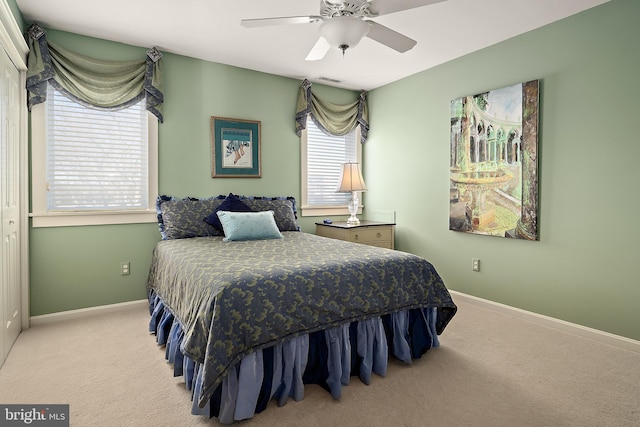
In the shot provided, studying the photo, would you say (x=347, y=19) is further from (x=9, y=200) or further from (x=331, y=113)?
(x=9, y=200)

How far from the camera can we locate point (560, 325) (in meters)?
3.05

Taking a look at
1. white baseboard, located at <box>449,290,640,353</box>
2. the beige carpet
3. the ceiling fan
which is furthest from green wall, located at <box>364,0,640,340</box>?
the ceiling fan

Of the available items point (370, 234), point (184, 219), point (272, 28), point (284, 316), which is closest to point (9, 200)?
point (184, 219)

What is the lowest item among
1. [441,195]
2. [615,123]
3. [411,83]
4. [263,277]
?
[263,277]

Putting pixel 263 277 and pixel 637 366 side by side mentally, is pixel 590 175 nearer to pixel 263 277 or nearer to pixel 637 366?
pixel 637 366

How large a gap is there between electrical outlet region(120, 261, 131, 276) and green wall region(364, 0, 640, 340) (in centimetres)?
326

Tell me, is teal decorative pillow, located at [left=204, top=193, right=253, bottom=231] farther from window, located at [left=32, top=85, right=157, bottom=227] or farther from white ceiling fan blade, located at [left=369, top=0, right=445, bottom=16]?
white ceiling fan blade, located at [left=369, top=0, right=445, bottom=16]

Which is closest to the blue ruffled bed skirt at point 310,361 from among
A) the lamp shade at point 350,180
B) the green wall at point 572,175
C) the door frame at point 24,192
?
the green wall at point 572,175

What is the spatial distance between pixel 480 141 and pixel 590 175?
101 cm

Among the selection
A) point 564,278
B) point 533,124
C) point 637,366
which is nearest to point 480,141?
point 533,124

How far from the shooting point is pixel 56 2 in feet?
9.02

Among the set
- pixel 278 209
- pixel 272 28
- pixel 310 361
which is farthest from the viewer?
pixel 278 209

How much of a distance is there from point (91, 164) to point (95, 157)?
0.07 metres

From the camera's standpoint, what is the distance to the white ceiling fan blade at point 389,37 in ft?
8.06
